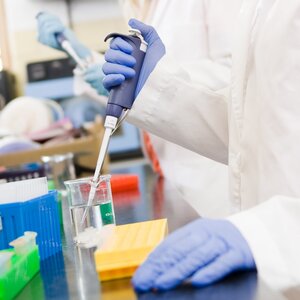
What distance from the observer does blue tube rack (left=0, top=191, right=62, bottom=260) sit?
0.86 metres

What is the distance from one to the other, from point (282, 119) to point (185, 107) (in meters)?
0.38

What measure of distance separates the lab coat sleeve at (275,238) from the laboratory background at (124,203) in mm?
14

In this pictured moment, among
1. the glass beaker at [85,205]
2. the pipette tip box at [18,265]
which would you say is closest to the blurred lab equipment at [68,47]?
the glass beaker at [85,205]

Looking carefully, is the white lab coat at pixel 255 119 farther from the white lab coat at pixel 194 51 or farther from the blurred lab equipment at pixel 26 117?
the blurred lab equipment at pixel 26 117

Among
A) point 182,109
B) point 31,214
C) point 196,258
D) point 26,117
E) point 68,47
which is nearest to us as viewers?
point 196,258

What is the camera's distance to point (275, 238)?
29.4 inches

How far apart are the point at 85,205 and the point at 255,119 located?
378mm

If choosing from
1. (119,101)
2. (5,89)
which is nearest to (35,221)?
(119,101)

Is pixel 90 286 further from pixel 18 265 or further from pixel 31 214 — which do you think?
pixel 31 214

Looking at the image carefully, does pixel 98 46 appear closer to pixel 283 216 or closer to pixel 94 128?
pixel 94 128

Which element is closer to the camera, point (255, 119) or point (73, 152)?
point (255, 119)

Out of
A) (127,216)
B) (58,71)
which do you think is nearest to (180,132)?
(127,216)

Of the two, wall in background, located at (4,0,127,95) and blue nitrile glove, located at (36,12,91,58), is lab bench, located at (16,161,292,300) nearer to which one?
blue nitrile glove, located at (36,12,91,58)

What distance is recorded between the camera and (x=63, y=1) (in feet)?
17.4
